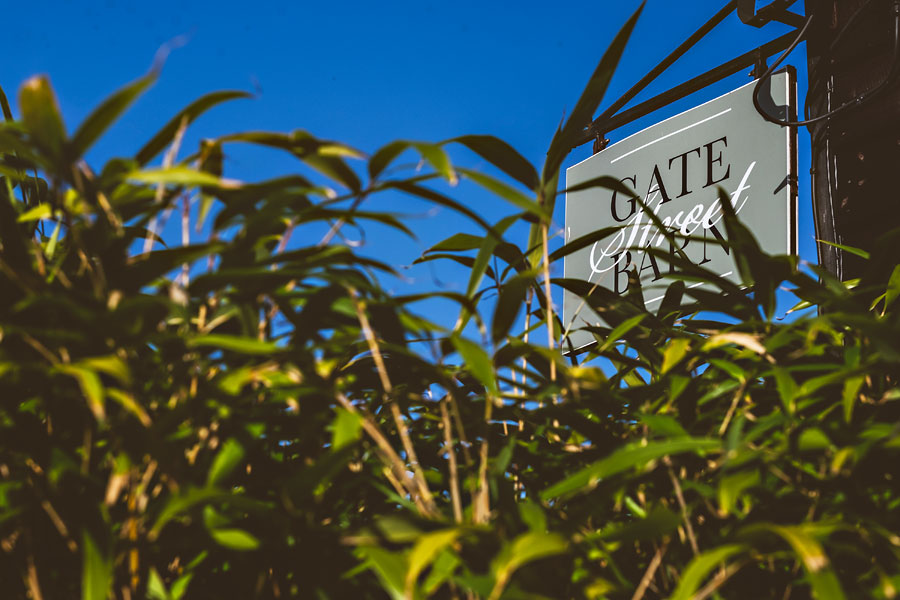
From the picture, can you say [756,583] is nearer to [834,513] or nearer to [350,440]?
[834,513]

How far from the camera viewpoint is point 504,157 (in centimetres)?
60

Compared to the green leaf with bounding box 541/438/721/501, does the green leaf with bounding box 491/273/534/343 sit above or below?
above

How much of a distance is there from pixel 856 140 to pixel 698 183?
0.74m

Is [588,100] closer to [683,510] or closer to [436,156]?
[436,156]

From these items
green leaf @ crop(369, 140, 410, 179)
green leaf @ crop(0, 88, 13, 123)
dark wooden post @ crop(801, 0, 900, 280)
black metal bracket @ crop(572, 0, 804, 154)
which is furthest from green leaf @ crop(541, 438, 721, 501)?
black metal bracket @ crop(572, 0, 804, 154)

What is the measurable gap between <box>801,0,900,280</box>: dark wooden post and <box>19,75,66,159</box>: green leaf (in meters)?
1.25

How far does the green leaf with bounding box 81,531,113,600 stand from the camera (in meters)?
0.39

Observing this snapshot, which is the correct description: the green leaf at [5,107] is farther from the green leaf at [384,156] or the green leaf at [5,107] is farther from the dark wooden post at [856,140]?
the dark wooden post at [856,140]

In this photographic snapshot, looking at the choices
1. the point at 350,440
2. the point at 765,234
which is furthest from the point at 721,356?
the point at 765,234

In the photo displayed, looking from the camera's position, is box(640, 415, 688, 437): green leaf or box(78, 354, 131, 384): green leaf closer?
box(78, 354, 131, 384): green leaf

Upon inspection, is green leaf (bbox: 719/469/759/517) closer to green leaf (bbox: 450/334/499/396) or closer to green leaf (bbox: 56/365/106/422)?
green leaf (bbox: 450/334/499/396)

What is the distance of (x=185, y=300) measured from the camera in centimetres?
48

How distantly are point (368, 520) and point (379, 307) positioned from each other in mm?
186

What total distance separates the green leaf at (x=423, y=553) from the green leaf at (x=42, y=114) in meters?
0.27
